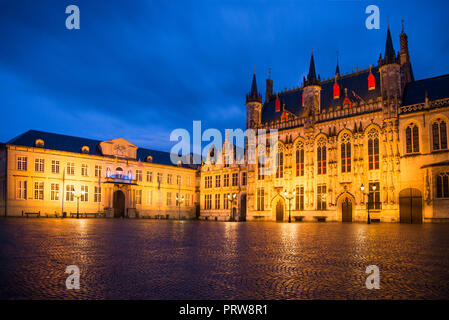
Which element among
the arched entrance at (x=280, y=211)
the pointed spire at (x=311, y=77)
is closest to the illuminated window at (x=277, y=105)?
the pointed spire at (x=311, y=77)

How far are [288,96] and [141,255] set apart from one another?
53.4 meters

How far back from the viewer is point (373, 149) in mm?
44312

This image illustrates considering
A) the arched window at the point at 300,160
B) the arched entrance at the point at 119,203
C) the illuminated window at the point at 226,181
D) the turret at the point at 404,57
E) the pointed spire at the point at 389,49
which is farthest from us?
the illuminated window at the point at 226,181

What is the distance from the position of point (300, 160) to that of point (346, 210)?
9.26 m

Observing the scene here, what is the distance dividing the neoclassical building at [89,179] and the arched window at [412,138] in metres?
36.0

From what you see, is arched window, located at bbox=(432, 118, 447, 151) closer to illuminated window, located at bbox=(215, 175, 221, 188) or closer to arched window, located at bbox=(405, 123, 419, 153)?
arched window, located at bbox=(405, 123, 419, 153)

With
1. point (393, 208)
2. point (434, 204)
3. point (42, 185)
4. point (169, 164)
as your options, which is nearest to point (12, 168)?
point (42, 185)

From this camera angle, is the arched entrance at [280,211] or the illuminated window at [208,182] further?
the illuminated window at [208,182]

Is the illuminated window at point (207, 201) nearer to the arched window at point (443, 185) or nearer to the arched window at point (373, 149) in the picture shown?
the arched window at point (373, 149)

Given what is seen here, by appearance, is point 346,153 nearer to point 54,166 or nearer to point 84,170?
point 84,170

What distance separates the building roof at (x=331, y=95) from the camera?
48312mm

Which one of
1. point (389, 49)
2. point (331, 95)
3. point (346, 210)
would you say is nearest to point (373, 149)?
point (346, 210)

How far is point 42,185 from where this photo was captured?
177ft

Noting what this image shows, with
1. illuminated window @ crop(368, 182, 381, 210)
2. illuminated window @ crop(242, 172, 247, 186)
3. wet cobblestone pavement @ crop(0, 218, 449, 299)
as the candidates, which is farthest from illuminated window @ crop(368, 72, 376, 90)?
wet cobblestone pavement @ crop(0, 218, 449, 299)
